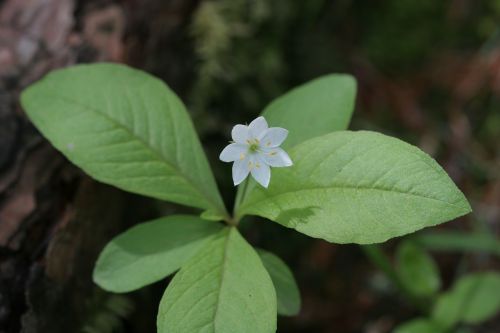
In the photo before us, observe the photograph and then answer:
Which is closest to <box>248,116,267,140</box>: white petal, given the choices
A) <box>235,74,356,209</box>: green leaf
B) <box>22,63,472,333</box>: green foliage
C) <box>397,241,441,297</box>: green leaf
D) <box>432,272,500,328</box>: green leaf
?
<box>22,63,472,333</box>: green foliage

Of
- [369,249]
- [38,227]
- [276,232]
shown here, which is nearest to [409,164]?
[369,249]

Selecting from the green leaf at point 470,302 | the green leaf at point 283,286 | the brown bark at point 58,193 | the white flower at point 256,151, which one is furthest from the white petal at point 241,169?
the green leaf at point 470,302

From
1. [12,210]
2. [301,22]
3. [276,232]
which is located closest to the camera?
[12,210]

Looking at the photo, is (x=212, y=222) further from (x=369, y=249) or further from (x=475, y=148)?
(x=475, y=148)

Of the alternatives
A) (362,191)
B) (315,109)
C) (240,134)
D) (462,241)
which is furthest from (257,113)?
(362,191)

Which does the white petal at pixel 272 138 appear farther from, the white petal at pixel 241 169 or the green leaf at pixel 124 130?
the green leaf at pixel 124 130

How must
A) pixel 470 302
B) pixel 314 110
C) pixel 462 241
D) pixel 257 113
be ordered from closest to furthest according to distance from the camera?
pixel 314 110 → pixel 470 302 → pixel 462 241 → pixel 257 113

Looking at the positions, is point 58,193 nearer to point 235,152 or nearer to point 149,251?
point 149,251
